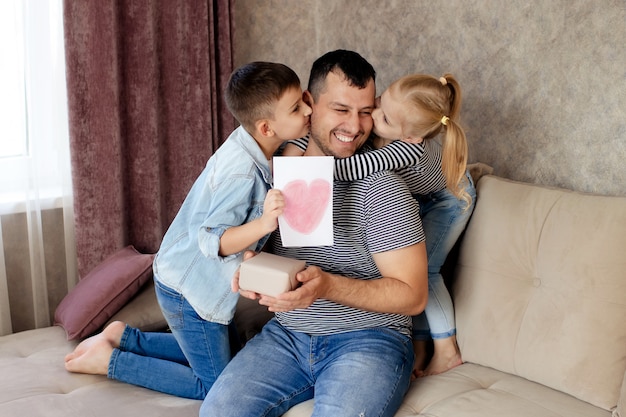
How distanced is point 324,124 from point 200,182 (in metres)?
0.38

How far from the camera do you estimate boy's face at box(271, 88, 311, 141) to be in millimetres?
1750

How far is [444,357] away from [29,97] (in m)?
1.68

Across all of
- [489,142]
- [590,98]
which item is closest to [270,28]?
[489,142]

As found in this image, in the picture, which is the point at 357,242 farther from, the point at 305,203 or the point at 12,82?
the point at 12,82

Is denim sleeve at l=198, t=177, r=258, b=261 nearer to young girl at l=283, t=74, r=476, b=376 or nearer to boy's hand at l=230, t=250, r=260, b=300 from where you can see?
boy's hand at l=230, t=250, r=260, b=300

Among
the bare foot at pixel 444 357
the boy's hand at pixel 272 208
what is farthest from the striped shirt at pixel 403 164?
the bare foot at pixel 444 357

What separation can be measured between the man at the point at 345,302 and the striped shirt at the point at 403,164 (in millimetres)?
34

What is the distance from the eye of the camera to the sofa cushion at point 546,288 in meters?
1.66

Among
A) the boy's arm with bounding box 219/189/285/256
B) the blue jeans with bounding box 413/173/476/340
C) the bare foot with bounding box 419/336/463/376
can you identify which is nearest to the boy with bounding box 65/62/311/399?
the boy's arm with bounding box 219/189/285/256

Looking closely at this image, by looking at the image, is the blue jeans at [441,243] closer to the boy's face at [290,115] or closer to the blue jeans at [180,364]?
the boy's face at [290,115]

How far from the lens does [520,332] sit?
1797mm

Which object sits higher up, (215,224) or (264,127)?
(264,127)

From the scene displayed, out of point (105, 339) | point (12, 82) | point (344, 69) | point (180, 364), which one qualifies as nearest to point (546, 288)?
point (344, 69)

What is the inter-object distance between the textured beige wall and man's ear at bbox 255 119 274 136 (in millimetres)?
803
